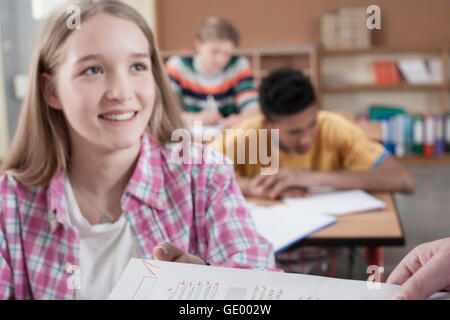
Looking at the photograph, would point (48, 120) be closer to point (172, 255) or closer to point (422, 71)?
point (172, 255)

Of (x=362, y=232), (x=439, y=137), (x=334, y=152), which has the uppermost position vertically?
(x=334, y=152)

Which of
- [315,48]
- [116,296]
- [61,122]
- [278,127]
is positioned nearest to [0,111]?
[315,48]

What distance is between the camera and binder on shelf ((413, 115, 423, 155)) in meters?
3.88

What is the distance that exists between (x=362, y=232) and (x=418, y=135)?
2931 mm

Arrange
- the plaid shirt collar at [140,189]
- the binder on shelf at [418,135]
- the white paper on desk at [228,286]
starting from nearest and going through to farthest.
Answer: the white paper on desk at [228,286] → the plaid shirt collar at [140,189] → the binder on shelf at [418,135]

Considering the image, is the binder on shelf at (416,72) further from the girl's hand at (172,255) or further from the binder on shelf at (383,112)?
the girl's hand at (172,255)

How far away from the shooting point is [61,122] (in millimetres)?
776

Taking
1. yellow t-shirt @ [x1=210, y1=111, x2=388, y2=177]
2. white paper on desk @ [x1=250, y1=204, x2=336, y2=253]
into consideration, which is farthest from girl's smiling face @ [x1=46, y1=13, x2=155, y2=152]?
yellow t-shirt @ [x1=210, y1=111, x2=388, y2=177]

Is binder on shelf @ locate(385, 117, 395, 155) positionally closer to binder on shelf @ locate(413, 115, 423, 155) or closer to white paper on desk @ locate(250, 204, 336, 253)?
binder on shelf @ locate(413, 115, 423, 155)

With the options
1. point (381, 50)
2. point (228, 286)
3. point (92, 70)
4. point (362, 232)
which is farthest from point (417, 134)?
point (228, 286)

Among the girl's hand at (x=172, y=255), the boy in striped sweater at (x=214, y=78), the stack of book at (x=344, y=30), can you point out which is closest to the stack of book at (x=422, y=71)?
the stack of book at (x=344, y=30)

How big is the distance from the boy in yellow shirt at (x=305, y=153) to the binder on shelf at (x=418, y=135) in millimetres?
2414

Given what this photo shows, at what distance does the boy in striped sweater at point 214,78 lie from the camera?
2.51m

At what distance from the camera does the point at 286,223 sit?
1210 mm
